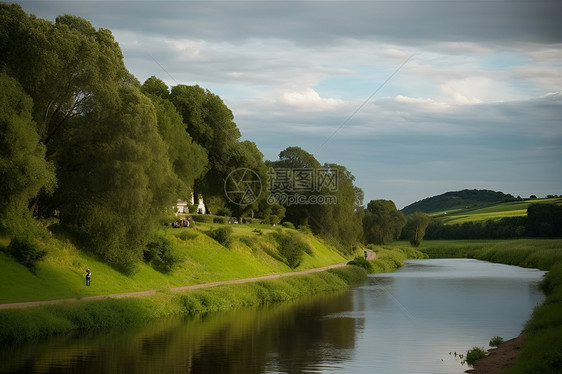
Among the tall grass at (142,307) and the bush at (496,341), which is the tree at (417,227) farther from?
the bush at (496,341)

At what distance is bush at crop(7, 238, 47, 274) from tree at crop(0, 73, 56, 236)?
7.16 feet

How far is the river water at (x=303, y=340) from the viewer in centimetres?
2978

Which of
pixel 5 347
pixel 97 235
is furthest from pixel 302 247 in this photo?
pixel 5 347

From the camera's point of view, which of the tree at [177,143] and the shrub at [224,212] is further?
the shrub at [224,212]

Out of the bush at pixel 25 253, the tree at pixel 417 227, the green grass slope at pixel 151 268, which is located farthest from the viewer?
the tree at pixel 417 227

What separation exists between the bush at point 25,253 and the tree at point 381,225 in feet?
411

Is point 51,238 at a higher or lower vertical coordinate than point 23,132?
lower

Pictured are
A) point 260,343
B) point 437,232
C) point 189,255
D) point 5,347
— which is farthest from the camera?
point 437,232

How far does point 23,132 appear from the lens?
42.8 m

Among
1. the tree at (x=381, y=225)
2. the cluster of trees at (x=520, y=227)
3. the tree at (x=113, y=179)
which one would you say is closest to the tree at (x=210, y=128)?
the tree at (x=113, y=179)

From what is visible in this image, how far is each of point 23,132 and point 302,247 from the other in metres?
40.1

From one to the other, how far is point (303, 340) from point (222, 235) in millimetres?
30923

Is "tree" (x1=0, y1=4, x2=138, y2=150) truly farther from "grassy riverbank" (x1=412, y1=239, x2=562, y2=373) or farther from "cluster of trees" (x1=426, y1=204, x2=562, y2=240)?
"cluster of trees" (x1=426, y1=204, x2=562, y2=240)

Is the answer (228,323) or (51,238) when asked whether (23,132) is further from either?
(228,323)
